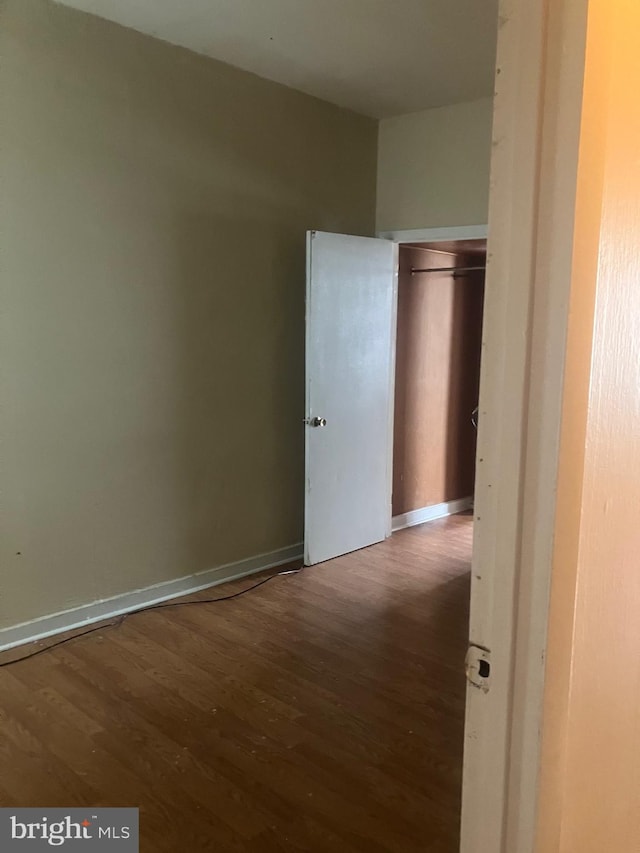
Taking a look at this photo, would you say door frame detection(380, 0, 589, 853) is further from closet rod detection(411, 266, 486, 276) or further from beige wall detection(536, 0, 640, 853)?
closet rod detection(411, 266, 486, 276)

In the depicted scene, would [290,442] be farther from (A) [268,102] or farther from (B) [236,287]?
(A) [268,102]

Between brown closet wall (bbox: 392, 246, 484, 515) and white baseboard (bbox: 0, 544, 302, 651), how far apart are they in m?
1.26

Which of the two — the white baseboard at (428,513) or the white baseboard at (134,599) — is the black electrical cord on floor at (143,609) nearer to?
the white baseboard at (134,599)

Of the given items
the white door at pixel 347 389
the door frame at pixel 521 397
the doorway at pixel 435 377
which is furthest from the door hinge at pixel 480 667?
the doorway at pixel 435 377

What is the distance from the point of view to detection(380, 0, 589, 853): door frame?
0.87 meters

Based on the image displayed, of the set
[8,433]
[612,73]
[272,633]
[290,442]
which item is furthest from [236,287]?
[612,73]

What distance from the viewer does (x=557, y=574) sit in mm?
949

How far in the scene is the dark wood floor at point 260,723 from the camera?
211 cm

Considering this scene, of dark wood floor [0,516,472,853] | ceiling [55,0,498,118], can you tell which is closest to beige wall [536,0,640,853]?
dark wood floor [0,516,472,853]

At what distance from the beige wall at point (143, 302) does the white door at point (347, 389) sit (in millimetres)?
219

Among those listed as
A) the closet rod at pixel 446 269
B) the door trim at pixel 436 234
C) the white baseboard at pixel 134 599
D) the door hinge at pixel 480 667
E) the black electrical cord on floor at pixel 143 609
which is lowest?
the black electrical cord on floor at pixel 143 609

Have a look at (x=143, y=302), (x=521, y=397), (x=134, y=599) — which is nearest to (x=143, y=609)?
(x=134, y=599)

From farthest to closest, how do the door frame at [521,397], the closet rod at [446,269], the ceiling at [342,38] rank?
1. the closet rod at [446,269]
2. the ceiling at [342,38]
3. the door frame at [521,397]

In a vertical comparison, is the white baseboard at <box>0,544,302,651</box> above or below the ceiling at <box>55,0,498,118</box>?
below
